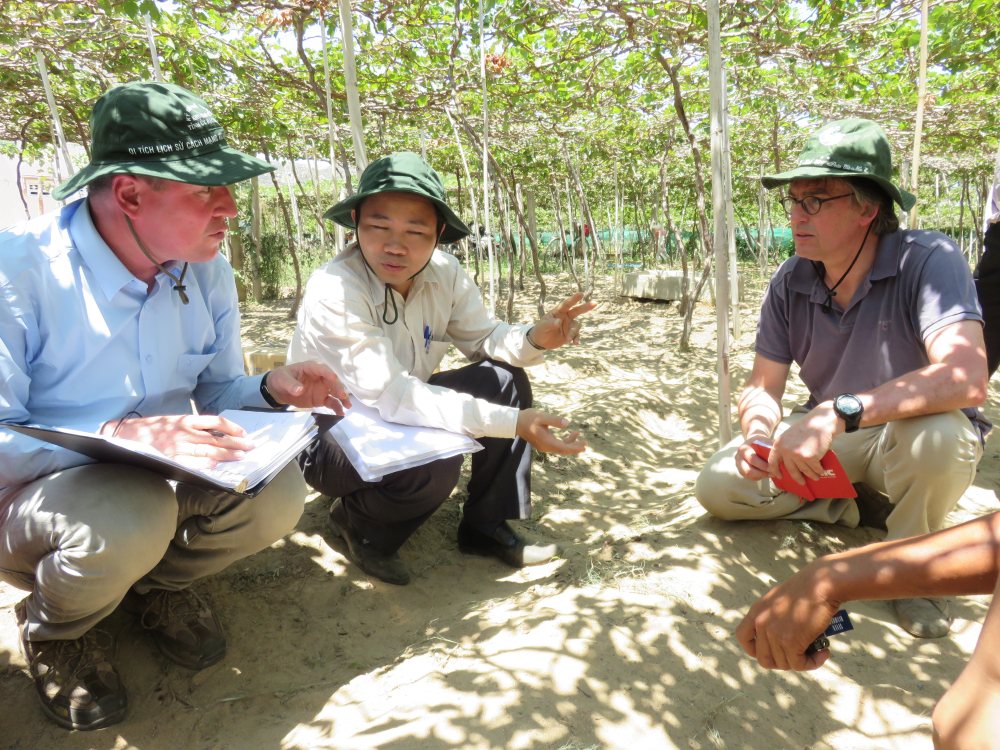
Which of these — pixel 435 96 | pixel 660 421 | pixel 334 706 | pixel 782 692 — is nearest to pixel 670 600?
pixel 782 692

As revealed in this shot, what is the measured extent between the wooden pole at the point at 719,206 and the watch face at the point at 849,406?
40.8 inches

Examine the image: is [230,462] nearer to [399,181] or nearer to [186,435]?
[186,435]

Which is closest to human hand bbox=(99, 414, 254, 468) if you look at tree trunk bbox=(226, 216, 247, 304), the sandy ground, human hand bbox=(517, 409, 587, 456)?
the sandy ground

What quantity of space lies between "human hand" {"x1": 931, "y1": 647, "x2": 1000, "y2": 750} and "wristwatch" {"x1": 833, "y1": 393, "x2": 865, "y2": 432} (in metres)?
1.35

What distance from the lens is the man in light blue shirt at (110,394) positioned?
174 cm

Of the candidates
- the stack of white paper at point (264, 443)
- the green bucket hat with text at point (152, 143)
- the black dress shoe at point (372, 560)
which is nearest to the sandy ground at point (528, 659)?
the black dress shoe at point (372, 560)

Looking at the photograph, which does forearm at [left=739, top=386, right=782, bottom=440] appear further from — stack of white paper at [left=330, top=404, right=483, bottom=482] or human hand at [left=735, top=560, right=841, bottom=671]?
human hand at [left=735, top=560, right=841, bottom=671]

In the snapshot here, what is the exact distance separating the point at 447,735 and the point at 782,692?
94 cm

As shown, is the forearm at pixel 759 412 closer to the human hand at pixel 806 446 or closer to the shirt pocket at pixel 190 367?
the human hand at pixel 806 446

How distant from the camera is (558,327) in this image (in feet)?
8.84

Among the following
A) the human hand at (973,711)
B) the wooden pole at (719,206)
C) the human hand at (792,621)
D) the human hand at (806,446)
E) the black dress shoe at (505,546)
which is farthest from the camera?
A: the wooden pole at (719,206)

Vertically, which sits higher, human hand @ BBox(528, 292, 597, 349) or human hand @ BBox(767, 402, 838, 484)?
human hand @ BBox(528, 292, 597, 349)

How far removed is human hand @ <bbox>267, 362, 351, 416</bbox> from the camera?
223 cm

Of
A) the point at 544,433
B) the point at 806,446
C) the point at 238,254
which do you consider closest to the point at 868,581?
the point at 806,446
